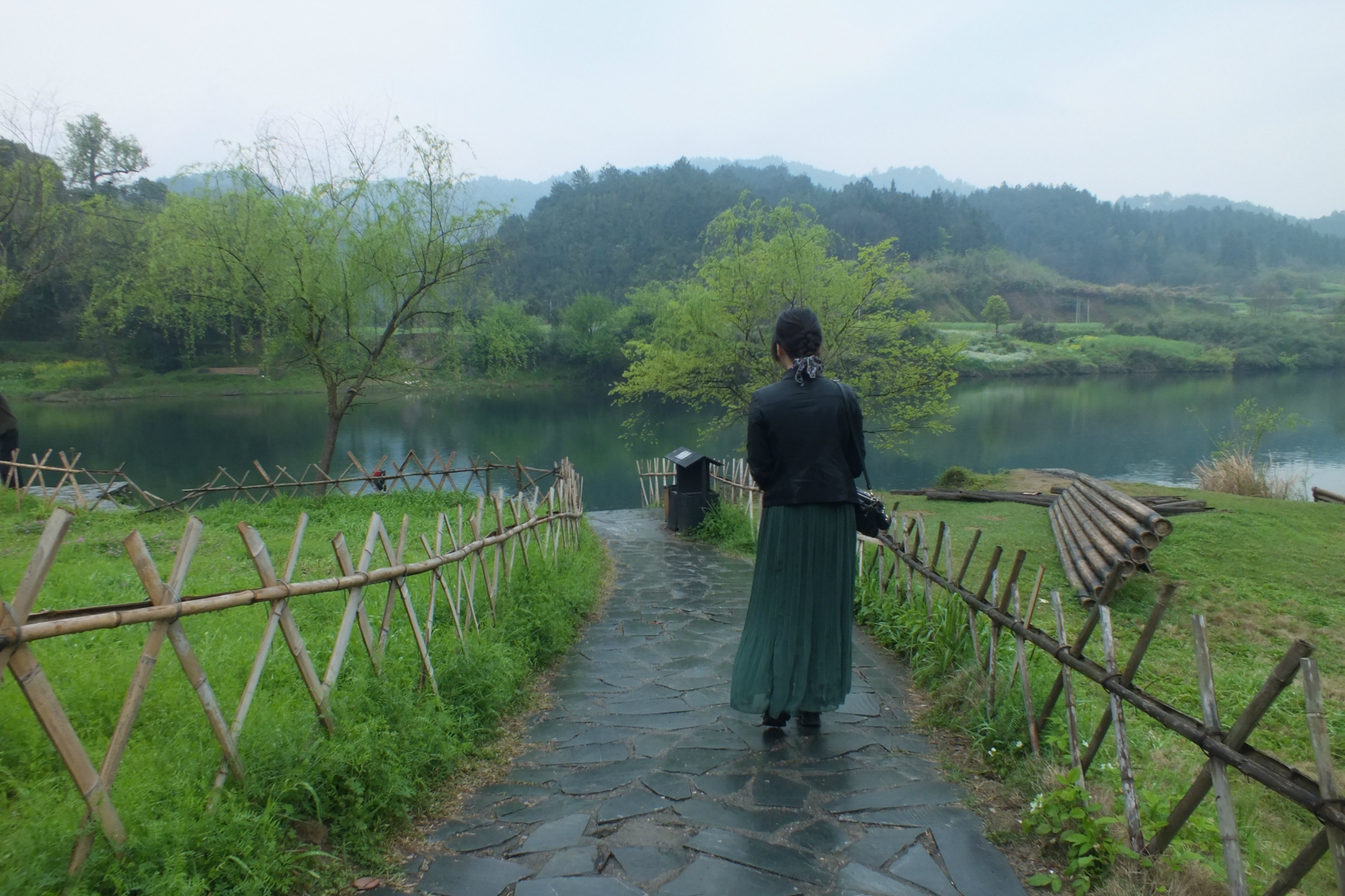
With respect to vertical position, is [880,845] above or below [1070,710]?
below

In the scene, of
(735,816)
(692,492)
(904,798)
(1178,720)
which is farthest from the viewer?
(692,492)

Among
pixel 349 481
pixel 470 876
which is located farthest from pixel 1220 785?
pixel 349 481

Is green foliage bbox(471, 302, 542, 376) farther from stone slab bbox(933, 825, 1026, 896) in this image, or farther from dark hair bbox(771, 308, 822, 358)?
stone slab bbox(933, 825, 1026, 896)

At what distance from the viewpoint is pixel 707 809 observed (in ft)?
8.99

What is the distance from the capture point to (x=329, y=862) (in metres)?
2.38

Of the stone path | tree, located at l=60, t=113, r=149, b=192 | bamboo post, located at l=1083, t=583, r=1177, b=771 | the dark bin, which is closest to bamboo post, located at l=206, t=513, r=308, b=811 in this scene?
the stone path

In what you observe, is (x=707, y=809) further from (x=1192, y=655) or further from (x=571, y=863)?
(x=1192, y=655)

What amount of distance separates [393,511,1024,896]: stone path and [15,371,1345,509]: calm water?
18.6 m

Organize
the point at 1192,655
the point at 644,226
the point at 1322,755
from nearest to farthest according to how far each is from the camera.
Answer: the point at 1322,755, the point at 1192,655, the point at 644,226

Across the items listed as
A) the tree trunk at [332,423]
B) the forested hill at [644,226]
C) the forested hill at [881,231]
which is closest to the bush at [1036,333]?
the forested hill at [644,226]

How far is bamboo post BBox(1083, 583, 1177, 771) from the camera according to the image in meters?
2.31

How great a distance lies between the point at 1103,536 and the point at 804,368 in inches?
251

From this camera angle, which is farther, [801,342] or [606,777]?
[801,342]

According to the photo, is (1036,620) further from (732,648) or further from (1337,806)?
(1337,806)
